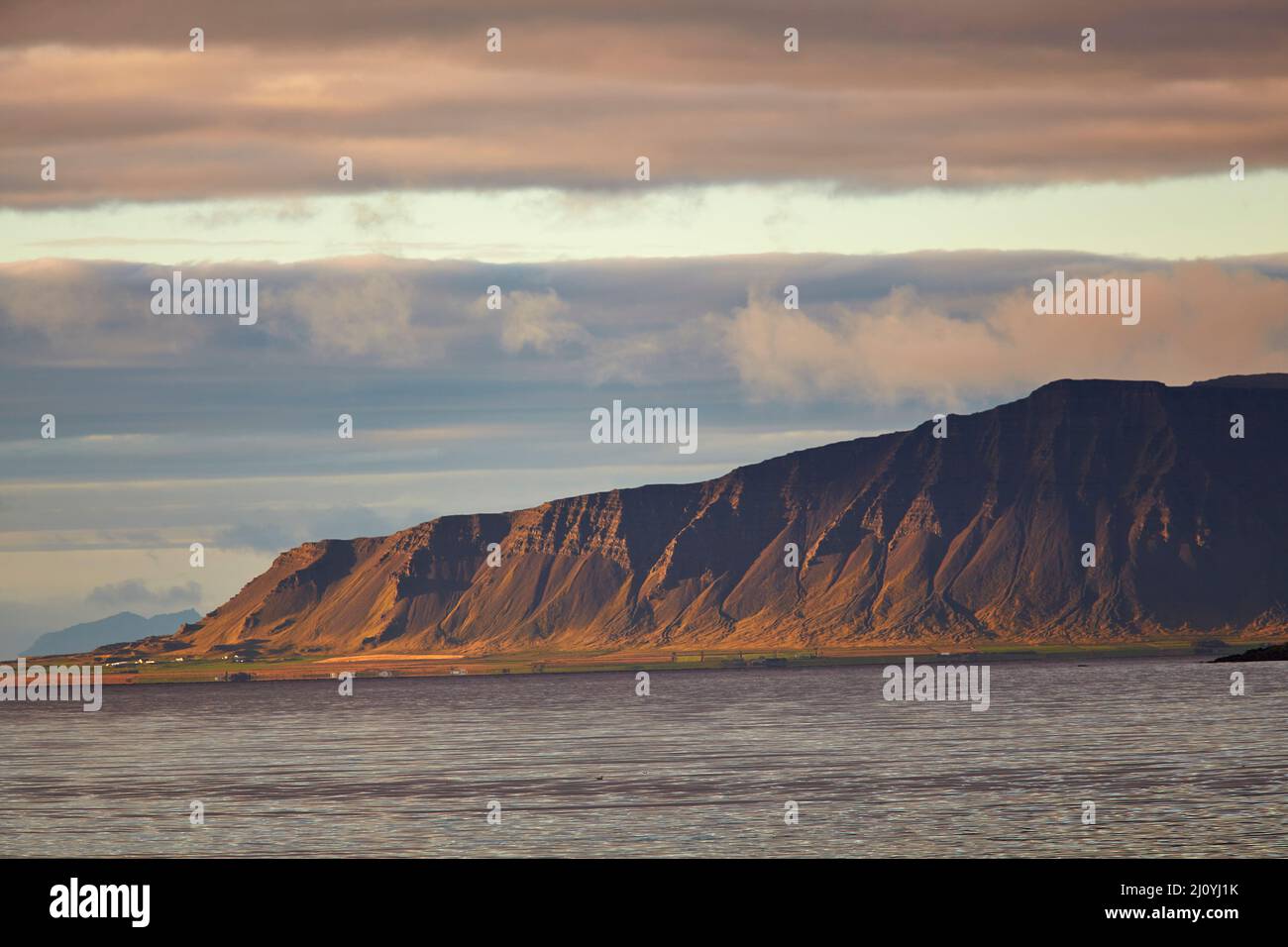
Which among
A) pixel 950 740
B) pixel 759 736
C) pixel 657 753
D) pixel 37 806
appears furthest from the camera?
pixel 759 736

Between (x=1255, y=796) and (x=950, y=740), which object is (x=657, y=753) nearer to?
(x=950, y=740)

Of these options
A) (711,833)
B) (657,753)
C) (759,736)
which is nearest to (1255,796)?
(711,833)

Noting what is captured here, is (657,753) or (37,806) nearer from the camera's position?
(37,806)

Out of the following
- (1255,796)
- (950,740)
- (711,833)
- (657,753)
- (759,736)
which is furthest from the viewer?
(759,736)
